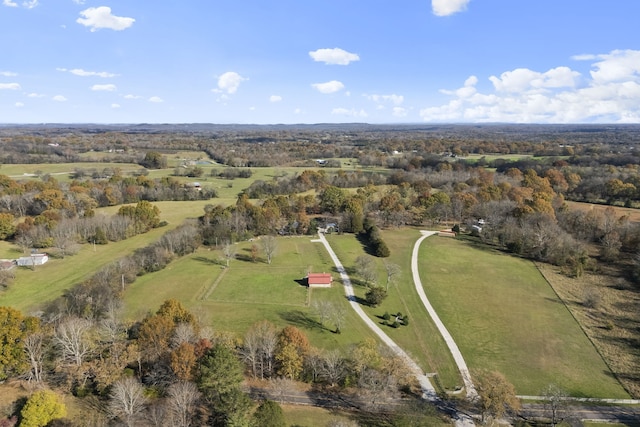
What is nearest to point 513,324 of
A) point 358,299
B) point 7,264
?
point 358,299

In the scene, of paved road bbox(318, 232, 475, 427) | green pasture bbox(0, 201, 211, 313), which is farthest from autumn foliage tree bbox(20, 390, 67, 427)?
paved road bbox(318, 232, 475, 427)

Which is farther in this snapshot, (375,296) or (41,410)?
(375,296)

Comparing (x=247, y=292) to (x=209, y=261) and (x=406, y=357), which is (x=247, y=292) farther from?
(x=406, y=357)

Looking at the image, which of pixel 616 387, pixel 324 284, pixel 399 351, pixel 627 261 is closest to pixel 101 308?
pixel 324 284

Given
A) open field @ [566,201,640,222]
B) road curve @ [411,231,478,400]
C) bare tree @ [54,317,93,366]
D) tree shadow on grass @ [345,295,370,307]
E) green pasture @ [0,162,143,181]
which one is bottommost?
road curve @ [411,231,478,400]

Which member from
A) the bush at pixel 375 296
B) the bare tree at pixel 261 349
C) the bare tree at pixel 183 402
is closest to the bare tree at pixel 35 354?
the bare tree at pixel 183 402

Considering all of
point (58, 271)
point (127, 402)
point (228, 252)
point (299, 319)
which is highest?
point (228, 252)

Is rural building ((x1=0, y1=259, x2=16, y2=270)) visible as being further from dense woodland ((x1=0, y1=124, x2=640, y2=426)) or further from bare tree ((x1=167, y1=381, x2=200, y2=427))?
bare tree ((x1=167, y1=381, x2=200, y2=427))
